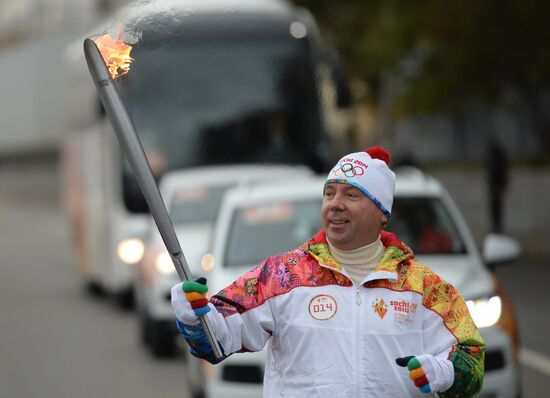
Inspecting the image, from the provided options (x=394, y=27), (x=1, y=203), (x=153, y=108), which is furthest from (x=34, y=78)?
(x=153, y=108)

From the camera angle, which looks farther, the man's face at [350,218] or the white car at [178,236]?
the white car at [178,236]

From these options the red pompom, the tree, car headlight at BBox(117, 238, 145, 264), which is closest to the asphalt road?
car headlight at BBox(117, 238, 145, 264)

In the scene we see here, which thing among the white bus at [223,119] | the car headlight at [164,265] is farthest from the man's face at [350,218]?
the car headlight at [164,265]

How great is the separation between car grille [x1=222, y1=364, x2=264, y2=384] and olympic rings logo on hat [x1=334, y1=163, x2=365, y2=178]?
12.0ft

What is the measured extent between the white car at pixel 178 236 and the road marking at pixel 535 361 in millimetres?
2409

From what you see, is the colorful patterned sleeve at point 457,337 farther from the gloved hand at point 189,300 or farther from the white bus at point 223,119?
the white bus at point 223,119

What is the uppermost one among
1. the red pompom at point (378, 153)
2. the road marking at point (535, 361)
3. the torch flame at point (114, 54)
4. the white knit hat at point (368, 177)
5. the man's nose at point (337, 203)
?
the torch flame at point (114, 54)

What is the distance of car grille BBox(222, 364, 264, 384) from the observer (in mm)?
7598

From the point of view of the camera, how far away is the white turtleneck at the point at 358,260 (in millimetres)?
3941

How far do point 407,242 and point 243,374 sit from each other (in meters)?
1.59

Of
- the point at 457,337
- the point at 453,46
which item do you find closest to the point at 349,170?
the point at 457,337

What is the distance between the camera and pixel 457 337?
3936mm

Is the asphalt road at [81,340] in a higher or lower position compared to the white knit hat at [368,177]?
lower

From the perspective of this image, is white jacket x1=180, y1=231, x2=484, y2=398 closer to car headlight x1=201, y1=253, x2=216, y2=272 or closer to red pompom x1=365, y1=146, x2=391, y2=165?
red pompom x1=365, y1=146, x2=391, y2=165
